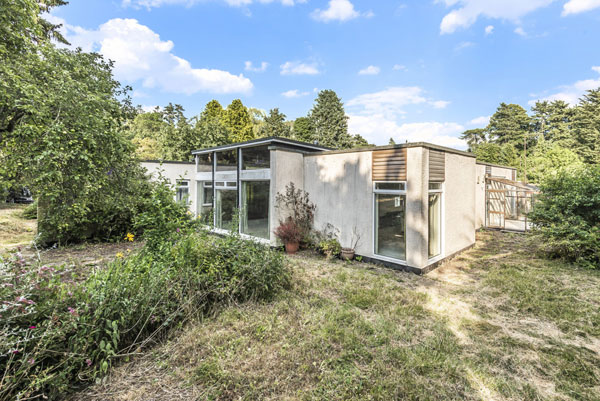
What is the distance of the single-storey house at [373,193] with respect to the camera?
593 cm

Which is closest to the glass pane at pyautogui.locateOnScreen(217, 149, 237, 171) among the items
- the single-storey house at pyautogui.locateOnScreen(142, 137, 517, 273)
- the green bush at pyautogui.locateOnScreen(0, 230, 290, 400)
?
the single-storey house at pyautogui.locateOnScreen(142, 137, 517, 273)

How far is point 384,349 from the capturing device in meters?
2.78

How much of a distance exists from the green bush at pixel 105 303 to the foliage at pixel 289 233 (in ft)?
11.8

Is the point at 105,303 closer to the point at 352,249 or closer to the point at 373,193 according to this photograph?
the point at 352,249

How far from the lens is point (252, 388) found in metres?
2.14

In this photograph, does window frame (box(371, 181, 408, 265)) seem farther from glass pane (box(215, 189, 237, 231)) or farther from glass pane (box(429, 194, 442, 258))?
glass pane (box(215, 189, 237, 231))

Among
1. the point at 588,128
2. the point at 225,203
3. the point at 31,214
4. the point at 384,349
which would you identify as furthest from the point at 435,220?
the point at 588,128

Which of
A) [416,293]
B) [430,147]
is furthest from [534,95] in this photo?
[416,293]

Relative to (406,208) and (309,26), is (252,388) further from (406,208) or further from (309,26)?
(309,26)

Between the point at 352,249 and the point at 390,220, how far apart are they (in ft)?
4.28

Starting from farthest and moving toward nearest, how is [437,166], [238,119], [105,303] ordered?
[238,119] < [437,166] < [105,303]

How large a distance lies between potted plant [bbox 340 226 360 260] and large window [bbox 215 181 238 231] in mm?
4454

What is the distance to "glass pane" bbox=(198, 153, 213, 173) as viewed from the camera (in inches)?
424

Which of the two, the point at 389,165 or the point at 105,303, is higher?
the point at 389,165
